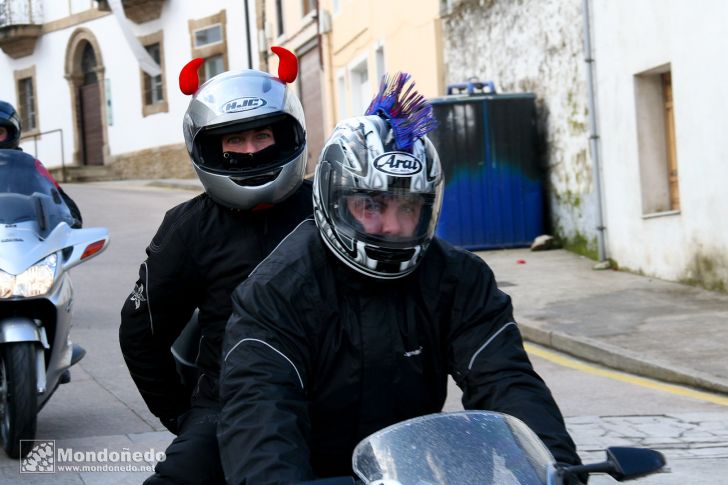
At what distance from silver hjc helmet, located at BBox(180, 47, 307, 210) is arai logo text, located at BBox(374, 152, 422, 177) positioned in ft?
4.03

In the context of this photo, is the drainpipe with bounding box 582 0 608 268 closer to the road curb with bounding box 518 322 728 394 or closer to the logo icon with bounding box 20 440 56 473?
the road curb with bounding box 518 322 728 394

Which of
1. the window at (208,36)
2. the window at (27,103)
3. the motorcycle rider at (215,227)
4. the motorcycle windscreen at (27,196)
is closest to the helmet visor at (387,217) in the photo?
the motorcycle rider at (215,227)

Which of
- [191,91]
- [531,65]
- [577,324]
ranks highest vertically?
[531,65]

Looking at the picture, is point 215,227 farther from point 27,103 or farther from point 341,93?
point 27,103

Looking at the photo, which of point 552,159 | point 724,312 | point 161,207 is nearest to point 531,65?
point 552,159

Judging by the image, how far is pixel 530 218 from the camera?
16078 mm

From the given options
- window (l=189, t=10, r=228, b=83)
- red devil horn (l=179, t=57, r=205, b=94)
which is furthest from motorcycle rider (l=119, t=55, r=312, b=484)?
window (l=189, t=10, r=228, b=83)

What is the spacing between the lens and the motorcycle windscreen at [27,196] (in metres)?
6.74

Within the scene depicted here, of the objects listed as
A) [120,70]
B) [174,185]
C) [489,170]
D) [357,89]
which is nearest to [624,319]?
[489,170]

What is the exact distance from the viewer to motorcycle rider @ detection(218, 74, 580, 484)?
10.1 feet

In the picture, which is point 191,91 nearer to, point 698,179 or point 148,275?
point 148,275

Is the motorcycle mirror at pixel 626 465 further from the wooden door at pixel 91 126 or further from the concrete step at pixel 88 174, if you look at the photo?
the wooden door at pixel 91 126

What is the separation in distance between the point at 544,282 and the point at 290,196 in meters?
9.20

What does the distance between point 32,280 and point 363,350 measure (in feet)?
12.4
